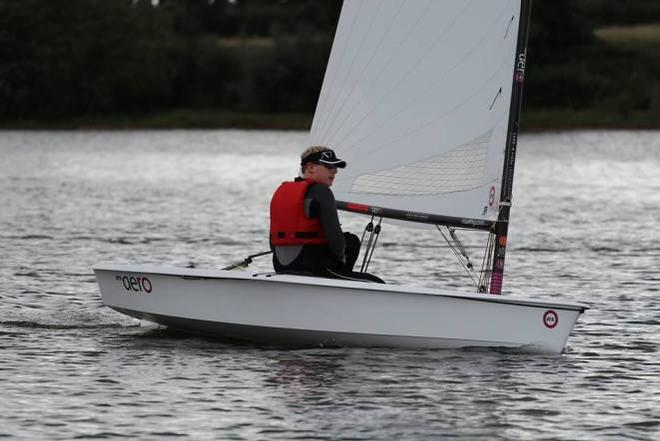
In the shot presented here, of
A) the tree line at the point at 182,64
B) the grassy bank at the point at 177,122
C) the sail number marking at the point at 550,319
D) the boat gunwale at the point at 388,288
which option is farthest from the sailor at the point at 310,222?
the tree line at the point at 182,64

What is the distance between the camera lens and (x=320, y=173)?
11586 millimetres

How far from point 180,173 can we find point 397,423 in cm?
3219

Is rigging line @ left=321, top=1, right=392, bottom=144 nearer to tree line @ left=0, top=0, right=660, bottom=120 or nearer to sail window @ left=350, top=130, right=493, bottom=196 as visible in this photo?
sail window @ left=350, top=130, right=493, bottom=196

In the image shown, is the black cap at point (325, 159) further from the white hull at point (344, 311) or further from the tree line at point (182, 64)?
the tree line at point (182, 64)

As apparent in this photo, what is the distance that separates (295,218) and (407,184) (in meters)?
1.22

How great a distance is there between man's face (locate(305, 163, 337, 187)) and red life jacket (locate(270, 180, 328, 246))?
69mm

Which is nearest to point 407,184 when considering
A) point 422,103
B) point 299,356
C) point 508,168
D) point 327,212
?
point 422,103

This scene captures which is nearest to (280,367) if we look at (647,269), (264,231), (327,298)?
(327,298)

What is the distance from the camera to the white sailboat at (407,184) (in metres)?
11.4

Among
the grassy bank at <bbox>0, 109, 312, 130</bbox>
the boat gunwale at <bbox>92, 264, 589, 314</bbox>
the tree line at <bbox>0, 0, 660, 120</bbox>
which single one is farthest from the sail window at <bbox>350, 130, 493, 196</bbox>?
the tree line at <bbox>0, 0, 660, 120</bbox>

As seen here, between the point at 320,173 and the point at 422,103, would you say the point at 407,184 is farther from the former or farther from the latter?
the point at 320,173

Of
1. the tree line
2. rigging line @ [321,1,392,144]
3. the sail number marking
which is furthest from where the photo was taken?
the tree line

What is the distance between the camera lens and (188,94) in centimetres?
7775

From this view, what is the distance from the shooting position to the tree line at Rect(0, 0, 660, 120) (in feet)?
244
